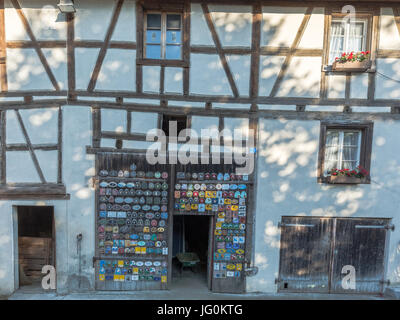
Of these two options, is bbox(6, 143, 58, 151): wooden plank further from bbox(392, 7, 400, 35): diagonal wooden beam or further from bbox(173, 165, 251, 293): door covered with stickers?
bbox(392, 7, 400, 35): diagonal wooden beam

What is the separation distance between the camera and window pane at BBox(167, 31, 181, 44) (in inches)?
210

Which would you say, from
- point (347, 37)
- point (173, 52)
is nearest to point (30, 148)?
point (173, 52)

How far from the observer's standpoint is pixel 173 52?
17.5 ft

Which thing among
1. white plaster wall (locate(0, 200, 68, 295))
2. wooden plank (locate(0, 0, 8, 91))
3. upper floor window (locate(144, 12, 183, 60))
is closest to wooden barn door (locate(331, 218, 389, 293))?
upper floor window (locate(144, 12, 183, 60))

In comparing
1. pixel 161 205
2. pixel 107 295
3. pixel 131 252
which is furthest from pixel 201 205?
pixel 107 295

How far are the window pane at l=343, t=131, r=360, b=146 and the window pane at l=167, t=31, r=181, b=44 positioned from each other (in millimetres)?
4232

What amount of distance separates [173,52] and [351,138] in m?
4.37

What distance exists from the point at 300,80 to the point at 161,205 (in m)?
4.01

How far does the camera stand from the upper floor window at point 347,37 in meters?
5.38

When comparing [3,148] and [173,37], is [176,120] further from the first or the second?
[3,148]

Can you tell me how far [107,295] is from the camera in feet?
17.5

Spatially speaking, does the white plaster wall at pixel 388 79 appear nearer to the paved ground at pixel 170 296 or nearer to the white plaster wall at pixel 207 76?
the white plaster wall at pixel 207 76

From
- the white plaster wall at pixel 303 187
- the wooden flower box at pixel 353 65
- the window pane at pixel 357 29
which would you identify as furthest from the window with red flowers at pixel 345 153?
the window pane at pixel 357 29

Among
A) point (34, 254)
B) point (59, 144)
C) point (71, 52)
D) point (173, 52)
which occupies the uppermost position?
point (173, 52)
